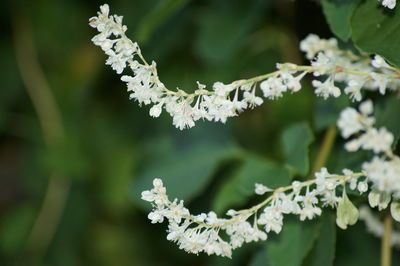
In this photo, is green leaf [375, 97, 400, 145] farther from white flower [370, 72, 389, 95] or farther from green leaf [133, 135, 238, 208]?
green leaf [133, 135, 238, 208]

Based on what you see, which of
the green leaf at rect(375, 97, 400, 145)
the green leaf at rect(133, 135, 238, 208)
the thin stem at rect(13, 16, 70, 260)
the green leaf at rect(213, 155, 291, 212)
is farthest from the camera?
the thin stem at rect(13, 16, 70, 260)

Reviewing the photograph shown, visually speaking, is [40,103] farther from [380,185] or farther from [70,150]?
[380,185]

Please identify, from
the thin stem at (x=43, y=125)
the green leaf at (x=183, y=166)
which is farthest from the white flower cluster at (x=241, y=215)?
the thin stem at (x=43, y=125)

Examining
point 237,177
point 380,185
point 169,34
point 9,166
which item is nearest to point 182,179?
point 237,177

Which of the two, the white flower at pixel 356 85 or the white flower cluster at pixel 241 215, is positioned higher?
the white flower at pixel 356 85

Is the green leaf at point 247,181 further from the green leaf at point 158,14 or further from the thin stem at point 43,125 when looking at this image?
the thin stem at point 43,125

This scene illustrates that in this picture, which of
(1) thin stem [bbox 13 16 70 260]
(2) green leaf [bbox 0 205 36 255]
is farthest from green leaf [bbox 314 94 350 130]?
(2) green leaf [bbox 0 205 36 255]
